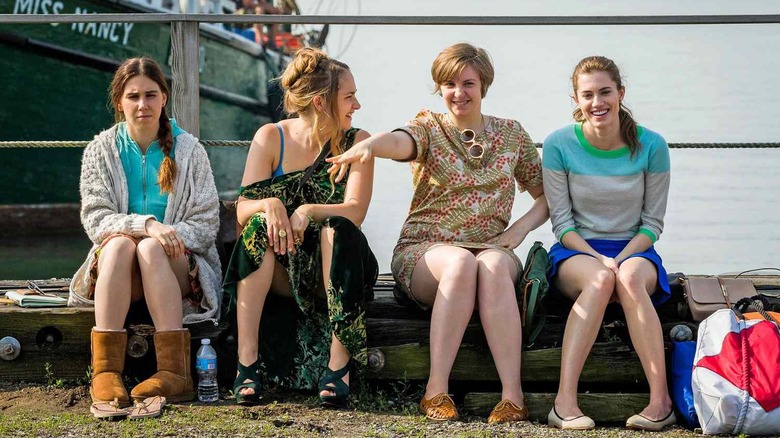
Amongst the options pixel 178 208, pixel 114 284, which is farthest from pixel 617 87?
pixel 114 284

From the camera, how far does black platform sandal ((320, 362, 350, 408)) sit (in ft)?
10.5

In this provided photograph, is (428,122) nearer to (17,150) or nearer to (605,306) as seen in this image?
(605,306)

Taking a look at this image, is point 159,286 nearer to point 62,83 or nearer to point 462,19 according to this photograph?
point 462,19

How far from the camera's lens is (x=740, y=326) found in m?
3.12

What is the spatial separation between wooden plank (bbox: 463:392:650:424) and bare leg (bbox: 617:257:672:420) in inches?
3.5

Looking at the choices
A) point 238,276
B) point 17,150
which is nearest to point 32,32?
point 17,150

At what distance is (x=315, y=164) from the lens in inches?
136

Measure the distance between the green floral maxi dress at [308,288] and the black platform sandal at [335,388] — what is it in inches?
3.2

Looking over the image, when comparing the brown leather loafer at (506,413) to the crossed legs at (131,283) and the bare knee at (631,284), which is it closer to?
the bare knee at (631,284)

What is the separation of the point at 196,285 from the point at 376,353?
641 millimetres

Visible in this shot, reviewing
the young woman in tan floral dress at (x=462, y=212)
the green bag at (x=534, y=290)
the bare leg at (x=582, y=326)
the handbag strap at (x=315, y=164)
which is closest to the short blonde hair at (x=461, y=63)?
the young woman in tan floral dress at (x=462, y=212)

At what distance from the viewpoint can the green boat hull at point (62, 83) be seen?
13.0 m

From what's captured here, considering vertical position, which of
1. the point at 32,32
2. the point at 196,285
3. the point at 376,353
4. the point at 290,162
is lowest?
the point at 376,353

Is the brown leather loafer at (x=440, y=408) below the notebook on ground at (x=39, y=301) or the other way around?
below
